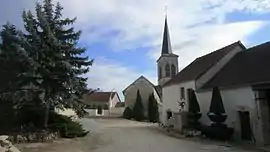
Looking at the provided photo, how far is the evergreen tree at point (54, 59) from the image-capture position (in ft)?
72.2

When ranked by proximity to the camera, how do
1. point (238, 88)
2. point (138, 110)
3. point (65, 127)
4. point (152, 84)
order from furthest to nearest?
point (152, 84) < point (138, 110) < point (65, 127) < point (238, 88)

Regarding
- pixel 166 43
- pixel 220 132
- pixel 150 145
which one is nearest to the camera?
pixel 150 145

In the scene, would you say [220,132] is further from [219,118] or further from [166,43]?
[166,43]

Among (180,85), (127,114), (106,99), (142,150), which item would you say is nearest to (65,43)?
(142,150)

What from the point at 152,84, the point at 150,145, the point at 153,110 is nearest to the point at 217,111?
the point at 150,145

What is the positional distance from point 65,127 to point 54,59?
4.74 metres

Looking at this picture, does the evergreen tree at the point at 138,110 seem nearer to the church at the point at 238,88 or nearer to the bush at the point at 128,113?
the bush at the point at 128,113

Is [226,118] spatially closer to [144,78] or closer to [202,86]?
[202,86]

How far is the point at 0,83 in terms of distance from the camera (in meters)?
22.6

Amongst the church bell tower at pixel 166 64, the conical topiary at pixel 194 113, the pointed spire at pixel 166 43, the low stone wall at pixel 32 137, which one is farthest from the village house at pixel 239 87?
the pointed spire at pixel 166 43

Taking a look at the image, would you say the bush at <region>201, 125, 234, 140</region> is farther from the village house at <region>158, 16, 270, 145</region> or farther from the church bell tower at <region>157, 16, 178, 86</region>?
the church bell tower at <region>157, 16, 178, 86</region>

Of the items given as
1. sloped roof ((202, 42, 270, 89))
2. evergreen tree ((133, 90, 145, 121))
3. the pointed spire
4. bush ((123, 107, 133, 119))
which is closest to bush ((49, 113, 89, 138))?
sloped roof ((202, 42, 270, 89))

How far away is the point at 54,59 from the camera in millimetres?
22562

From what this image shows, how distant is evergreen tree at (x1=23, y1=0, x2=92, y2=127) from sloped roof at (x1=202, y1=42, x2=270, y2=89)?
10070 millimetres
